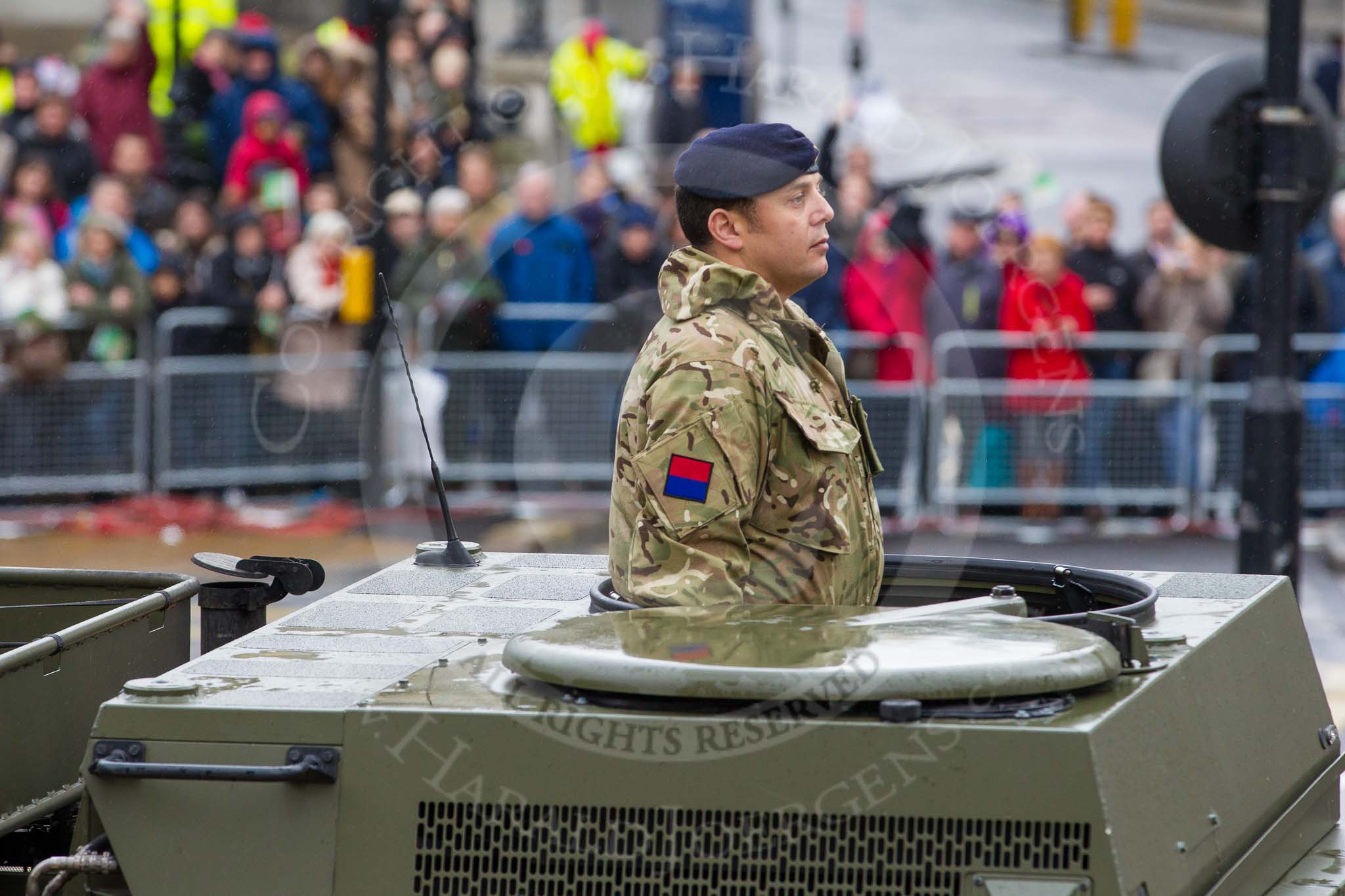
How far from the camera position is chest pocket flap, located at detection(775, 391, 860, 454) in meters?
3.88

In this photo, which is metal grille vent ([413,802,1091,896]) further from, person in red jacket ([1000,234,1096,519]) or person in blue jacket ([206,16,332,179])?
person in blue jacket ([206,16,332,179])

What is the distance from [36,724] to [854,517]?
1.63 metres

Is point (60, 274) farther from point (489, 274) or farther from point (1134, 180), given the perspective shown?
point (1134, 180)

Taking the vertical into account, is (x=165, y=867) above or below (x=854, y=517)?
below

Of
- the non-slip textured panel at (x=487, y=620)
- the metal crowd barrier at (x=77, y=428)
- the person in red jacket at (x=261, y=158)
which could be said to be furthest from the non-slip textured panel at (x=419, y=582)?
the person in red jacket at (x=261, y=158)

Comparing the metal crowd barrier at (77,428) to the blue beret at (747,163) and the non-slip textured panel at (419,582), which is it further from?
the blue beret at (747,163)

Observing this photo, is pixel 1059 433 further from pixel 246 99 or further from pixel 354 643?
pixel 354 643

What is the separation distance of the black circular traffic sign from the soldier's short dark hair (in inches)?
166

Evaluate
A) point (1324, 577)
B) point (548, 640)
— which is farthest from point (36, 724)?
point (1324, 577)

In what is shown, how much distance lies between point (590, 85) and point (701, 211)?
12737 mm

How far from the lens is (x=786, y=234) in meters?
4.04

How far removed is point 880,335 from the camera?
1302 cm

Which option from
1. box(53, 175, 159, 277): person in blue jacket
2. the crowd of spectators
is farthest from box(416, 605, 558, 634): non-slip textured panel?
box(53, 175, 159, 277): person in blue jacket

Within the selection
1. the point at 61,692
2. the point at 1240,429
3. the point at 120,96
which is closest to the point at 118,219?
the point at 120,96
